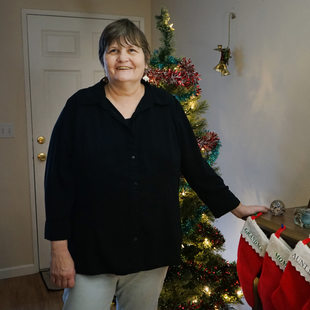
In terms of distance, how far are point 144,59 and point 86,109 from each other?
0.90 feet

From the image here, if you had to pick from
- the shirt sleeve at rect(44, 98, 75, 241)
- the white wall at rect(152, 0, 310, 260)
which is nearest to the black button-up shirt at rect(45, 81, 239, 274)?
the shirt sleeve at rect(44, 98, 75, 241)

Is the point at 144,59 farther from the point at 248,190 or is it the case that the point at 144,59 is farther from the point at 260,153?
the point at 248,190

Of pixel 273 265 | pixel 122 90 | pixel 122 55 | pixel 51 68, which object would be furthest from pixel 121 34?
pixel 51 68

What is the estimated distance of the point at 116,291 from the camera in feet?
4.61

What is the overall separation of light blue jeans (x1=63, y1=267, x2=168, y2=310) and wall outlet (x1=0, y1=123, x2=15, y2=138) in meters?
1.91

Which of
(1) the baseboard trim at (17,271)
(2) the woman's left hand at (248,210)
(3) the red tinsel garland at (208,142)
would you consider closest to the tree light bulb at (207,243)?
(3) the red tinsel garland at (208,142)

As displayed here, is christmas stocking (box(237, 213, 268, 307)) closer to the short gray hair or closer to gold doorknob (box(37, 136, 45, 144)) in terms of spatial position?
the short gray hair

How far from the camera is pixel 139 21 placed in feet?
10.7

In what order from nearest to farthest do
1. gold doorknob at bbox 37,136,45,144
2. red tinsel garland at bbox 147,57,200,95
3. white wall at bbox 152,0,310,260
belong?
white wall at bbox 152,0,310,260
red tinsel garland at bbox 147,57,200,95
gold doorknob at bbox 37,136,45,144

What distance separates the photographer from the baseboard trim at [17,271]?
10.1ft

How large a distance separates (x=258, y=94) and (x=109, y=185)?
3.71 ft

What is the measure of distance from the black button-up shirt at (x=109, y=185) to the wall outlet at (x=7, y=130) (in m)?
1.85

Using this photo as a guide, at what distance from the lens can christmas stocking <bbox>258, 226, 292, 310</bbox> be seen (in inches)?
45.5

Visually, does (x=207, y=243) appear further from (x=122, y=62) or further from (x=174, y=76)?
(x=122, y=62)
